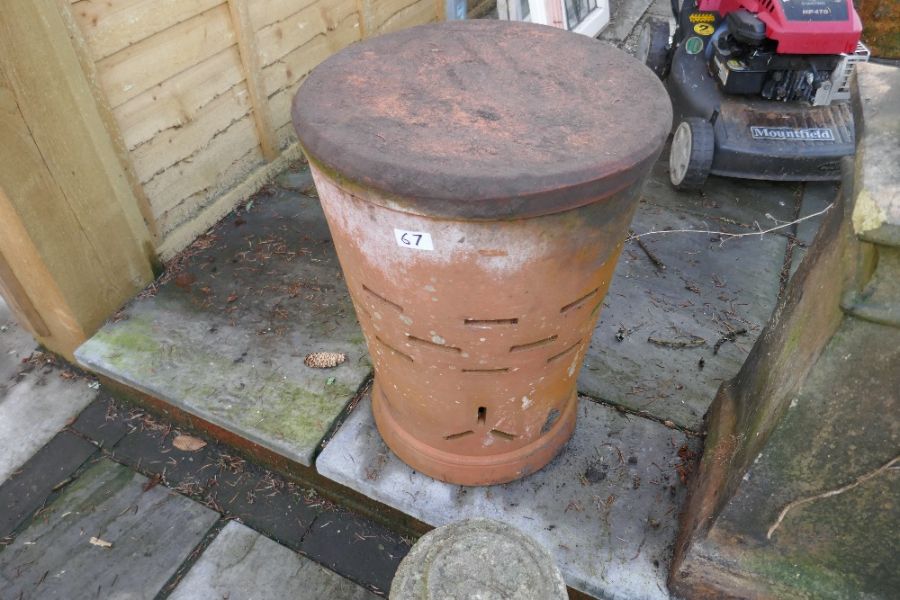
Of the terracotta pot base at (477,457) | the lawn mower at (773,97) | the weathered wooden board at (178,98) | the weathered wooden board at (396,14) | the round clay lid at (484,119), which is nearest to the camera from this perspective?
the round clay lid at (484,119)

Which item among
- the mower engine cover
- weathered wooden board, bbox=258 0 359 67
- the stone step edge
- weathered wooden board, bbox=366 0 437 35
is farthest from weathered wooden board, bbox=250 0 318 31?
the mower engine cover

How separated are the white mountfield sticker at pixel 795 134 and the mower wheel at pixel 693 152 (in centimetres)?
28

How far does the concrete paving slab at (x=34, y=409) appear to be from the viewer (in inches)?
99.3

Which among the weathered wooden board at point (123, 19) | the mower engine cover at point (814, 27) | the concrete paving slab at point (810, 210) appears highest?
the weathered wooden board at point (123, 19)

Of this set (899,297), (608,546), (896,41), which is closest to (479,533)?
(608,546)

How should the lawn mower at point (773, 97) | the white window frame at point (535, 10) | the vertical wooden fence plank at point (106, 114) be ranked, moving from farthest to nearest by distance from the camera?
the white window frame at point (535, 10) < the lawn mower at point (773, 97) < the vertical wooden fence plank at point (106, 114)

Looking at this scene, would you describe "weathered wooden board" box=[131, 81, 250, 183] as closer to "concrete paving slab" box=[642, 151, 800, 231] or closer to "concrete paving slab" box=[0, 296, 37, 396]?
"concrete paving slab" box=[0, 296, 37, 396]

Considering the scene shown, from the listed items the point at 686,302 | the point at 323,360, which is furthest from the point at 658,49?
the point at 323,360

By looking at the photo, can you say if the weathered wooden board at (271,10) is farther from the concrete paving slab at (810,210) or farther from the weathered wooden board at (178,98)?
the concrete paving slab at (810,210)

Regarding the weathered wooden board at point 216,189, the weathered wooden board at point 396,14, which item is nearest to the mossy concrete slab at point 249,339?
the weathered wooden board at point 216,189

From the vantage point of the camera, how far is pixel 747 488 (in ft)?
5.19

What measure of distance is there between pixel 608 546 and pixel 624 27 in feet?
16.5

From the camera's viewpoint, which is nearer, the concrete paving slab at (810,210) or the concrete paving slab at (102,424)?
the concrete paving slab at (102,424)

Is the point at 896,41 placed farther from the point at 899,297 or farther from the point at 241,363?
the point at 241,363
